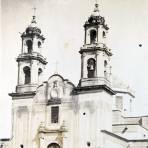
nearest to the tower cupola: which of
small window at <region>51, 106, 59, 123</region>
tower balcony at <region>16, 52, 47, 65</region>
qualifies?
tower balcony at <region>16, 52, 47, 65</region>

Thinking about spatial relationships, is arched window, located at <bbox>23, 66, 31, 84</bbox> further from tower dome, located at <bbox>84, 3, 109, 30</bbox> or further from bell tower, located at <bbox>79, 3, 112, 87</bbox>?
tower dome, located at <bbox>84, 3, 109, 30</bbox>

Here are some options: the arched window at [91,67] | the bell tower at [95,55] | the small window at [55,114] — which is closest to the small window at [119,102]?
the bell tower at [95,55]

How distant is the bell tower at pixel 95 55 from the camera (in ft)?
62.3

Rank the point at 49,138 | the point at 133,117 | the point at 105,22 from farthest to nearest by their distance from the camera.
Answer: the point at 133,117
the point at 49,138
the point at 105,22

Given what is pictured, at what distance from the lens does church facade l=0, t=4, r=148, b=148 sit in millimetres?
18594

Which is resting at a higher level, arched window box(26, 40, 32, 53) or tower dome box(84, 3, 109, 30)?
tower dome box(84, 3, 109, 30)

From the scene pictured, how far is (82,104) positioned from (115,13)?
378 cm

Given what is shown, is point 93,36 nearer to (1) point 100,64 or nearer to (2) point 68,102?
(1) point 100,64

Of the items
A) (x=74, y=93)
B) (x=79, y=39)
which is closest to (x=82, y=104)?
(x=74, y=93)

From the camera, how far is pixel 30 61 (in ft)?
66.1

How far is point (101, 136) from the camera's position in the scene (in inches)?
725

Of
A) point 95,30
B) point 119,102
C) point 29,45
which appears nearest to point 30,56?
point 29,45

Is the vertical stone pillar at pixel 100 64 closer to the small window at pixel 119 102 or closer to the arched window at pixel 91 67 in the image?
the arched window at pixel 91 67

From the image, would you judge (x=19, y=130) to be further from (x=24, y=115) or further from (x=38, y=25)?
(x=38, y=25)
